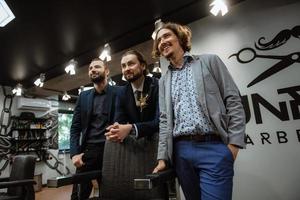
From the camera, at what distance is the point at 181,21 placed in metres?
3.73

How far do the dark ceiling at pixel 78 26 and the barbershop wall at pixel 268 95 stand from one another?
466mm

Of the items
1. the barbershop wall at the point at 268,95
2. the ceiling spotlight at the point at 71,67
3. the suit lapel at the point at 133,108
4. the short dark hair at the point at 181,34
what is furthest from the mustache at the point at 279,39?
the ceiling spotlight at the point at 71,67

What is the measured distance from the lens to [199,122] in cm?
129

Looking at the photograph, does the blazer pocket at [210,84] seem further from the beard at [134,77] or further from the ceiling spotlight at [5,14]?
the ceiling spotlight at [5,14]

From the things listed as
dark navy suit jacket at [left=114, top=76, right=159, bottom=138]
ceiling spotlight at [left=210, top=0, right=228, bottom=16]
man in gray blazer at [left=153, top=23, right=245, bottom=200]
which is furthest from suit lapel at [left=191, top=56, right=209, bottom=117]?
ceiling spotlight at [left=210, top=0, right=228, bottom=16]

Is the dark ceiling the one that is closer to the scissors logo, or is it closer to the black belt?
the scissors logo

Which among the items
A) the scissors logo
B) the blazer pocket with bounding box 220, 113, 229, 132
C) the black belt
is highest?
the scissors logo

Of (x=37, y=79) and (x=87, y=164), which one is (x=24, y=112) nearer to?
(x=37, y=79)

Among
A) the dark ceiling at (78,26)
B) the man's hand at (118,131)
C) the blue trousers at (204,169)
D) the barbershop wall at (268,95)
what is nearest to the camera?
the blue trousers at (204,169)

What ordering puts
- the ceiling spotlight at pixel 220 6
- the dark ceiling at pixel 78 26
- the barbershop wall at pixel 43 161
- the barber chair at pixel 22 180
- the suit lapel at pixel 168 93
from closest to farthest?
1. the suit lapel at pixel 168 93
2. the barber chair at pixel 22 180
3. the ceiling spotlight at pixel 220 6
4. the dark ceiling at pixel 78 26
5. the barbershop wall at pixel 43 161

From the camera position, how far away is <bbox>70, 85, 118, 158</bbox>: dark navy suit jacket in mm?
2111

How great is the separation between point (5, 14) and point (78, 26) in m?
0.95

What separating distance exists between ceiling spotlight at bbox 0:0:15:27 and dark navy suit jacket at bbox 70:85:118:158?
178 centimetres

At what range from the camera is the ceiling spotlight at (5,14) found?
3.00 metres
